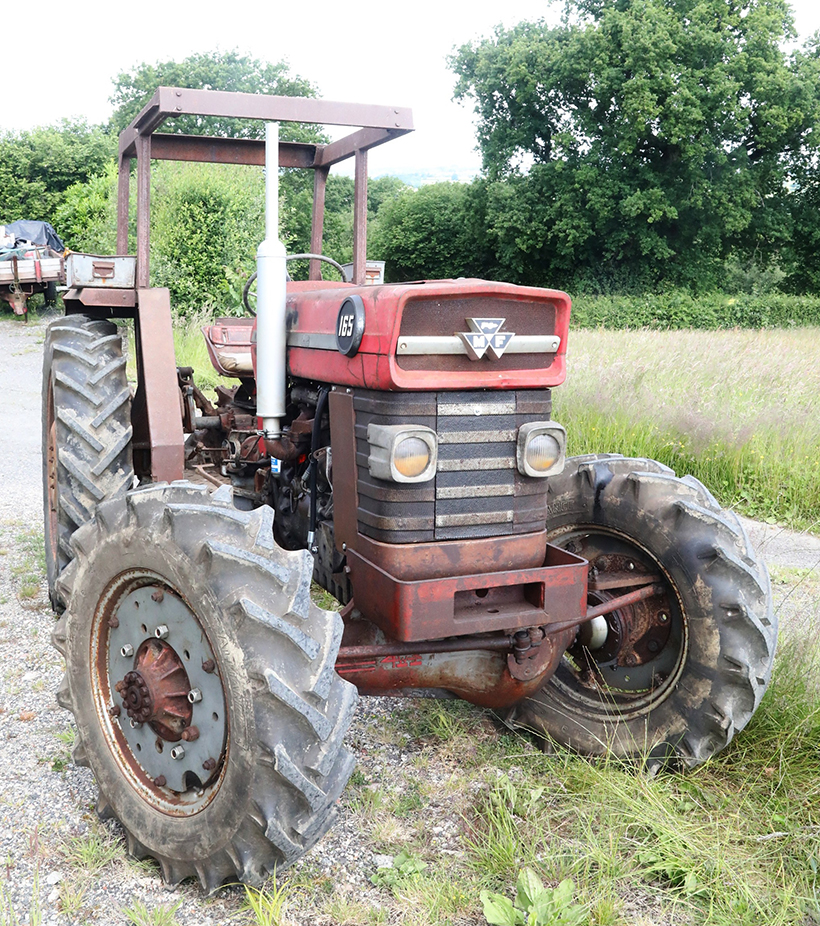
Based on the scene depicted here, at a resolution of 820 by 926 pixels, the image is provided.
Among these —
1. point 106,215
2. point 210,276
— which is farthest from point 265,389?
point 106,215

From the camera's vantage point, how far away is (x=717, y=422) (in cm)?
693

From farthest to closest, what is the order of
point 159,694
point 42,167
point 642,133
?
point 642,133 < point 42,167 < point 159,694

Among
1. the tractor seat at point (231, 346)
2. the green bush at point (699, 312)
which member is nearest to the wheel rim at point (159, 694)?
the tractor seat at point (231, 346)

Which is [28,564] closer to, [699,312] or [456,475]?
[456,475]

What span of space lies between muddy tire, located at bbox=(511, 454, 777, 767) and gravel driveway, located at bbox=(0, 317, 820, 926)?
755mm

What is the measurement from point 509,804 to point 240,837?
1007 millimetres

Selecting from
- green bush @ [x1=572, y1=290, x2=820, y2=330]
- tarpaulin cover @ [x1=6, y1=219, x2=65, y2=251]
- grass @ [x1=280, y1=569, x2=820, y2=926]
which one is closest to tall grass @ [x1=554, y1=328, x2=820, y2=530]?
grass @ [x1=280, y1=569, x2=820, y2=926]

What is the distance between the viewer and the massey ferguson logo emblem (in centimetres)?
253

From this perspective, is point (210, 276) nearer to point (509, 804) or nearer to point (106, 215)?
point (106, 215)

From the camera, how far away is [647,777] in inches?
115

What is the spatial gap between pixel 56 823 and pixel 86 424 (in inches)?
64.4

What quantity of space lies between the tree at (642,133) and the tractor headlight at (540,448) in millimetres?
26771

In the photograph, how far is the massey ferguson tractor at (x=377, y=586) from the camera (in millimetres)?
2227

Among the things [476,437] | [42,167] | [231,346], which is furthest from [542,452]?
[42,167]
